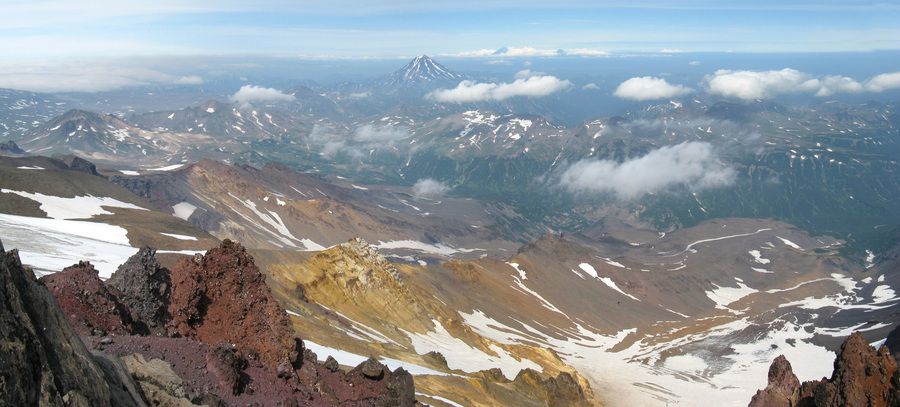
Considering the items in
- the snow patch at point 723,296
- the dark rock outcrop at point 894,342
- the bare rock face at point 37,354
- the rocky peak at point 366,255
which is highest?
the bare rock face at point 37,354

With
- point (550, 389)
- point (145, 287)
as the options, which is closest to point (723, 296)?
point (550, 389)

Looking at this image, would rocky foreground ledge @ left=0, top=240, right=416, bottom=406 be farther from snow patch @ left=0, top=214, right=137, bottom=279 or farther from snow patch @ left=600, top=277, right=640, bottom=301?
snow patch @ left=600, top=277, right=640, bottom=301

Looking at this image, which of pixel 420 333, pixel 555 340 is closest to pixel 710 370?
pixel 555 340

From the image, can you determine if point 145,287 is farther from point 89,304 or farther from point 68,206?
point 68,206

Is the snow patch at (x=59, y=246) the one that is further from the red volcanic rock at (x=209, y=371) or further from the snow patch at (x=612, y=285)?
the snow patch at (x=612, y=285)

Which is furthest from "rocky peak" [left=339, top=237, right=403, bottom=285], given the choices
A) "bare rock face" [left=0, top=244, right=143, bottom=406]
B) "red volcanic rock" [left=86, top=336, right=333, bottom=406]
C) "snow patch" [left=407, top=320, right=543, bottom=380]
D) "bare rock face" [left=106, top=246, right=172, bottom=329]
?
"bare rock face" [left=0, top=244, right=143, bottom=406]

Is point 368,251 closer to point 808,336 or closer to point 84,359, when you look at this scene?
point 84,359

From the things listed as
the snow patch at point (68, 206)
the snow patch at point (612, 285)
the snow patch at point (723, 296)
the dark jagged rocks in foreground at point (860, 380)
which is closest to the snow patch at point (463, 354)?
the dark jagged rocks in foreground at point (860, 380)
